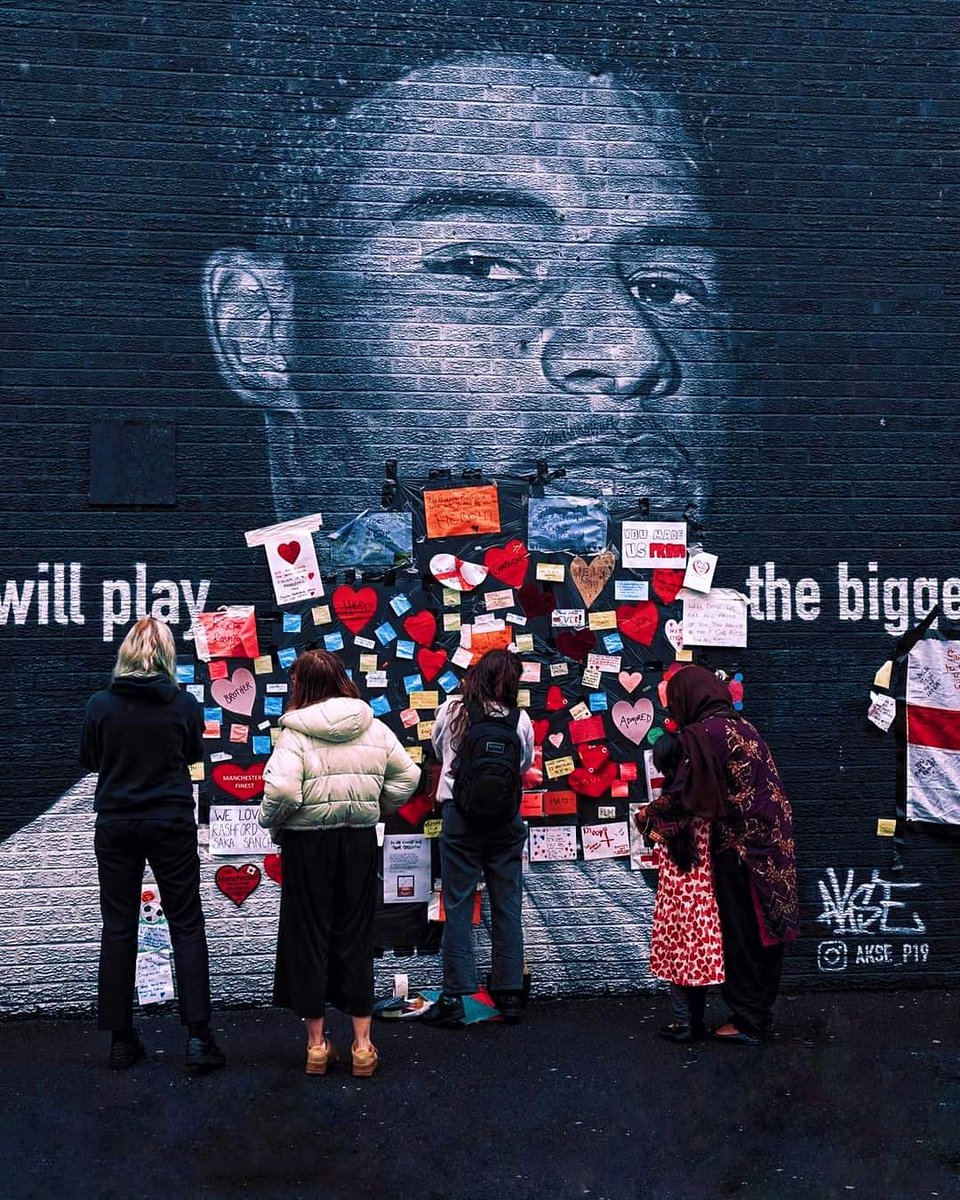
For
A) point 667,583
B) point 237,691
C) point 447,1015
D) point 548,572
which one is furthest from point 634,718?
point 237,691

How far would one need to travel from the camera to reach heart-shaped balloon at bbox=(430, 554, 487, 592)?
700 centimetres

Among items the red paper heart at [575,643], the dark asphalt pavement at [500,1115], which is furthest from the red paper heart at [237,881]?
the red paper heart at [575,643]

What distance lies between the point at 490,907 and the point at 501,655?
1.27m

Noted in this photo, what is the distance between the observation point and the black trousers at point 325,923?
224 inches

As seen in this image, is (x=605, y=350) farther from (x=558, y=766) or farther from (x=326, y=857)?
(x=326, y=857)

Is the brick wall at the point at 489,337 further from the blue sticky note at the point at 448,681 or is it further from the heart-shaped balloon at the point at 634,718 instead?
the blue sticky note at the point at 448,681

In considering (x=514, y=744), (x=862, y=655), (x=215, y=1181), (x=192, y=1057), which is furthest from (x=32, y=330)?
(x=862, y=655)

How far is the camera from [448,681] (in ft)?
22.9

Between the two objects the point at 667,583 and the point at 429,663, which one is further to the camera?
the point at 667,583

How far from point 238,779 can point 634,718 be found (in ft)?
6.69

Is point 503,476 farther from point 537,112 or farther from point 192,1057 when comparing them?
point 192,1057

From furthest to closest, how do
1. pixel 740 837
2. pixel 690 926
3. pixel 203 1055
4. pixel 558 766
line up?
1. pixel 558 766
2. pixel 740 837
3. pixel 690 926
4. pixel 203 1055

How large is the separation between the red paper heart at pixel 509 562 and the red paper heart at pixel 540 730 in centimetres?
72

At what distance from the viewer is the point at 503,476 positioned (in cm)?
706
